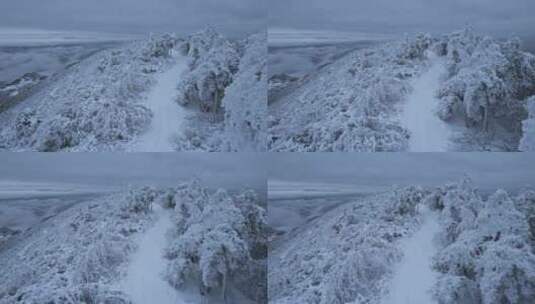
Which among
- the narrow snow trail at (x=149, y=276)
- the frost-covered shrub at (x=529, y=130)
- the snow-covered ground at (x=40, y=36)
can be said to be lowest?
the narrow snow trail at (x=149, y=276)

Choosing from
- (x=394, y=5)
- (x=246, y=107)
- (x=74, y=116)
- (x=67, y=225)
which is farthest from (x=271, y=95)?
(x=67, y=225)

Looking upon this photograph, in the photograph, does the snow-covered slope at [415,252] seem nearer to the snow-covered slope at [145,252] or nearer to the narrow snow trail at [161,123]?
the snow-covered slope at [145,252]

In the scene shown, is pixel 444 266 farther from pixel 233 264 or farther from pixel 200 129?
pixel 200 129

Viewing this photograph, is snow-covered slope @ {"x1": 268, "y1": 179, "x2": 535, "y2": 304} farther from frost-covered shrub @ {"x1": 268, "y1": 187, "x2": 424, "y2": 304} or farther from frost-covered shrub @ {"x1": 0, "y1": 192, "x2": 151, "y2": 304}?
frost-covered shrub @ {"x1": 0, "y1": 192, "x2": 151, "y2": 304}

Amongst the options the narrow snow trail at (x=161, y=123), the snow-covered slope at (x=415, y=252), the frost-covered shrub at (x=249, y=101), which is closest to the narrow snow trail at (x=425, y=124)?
the snow-covered slope at (x=415, y=252)

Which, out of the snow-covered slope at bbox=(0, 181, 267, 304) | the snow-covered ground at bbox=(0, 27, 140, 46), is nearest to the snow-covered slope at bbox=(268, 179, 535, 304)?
the snow-covered slope at bbox=(0, 181, 267, 304)

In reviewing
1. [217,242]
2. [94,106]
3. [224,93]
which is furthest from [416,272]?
[94,106]

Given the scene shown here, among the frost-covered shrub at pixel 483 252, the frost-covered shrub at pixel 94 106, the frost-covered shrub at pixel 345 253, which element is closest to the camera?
the frost-covered shrub at pixel 483 252
